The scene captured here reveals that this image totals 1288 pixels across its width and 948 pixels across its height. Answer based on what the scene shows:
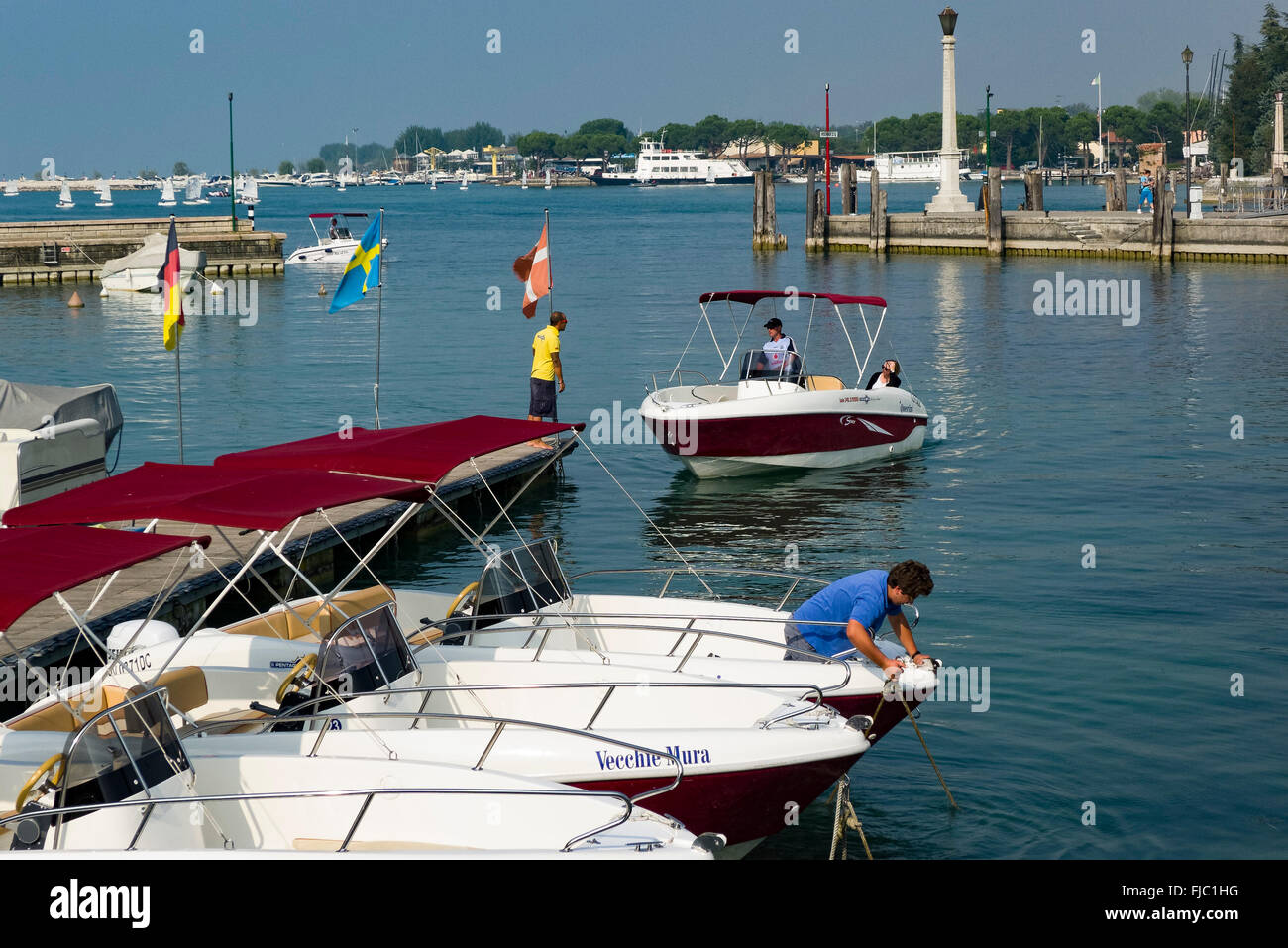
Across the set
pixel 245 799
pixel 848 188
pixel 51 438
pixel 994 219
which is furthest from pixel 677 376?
pixel 848 188

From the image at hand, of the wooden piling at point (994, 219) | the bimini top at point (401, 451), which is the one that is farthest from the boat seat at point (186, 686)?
the wooden piling at point (994, 219)

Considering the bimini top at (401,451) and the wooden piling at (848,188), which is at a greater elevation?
the wooden piling at (848,188)

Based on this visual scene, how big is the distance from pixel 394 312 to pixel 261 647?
39762mm

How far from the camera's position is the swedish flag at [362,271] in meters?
18.2

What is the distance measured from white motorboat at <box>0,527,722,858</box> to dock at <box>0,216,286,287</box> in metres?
52.1

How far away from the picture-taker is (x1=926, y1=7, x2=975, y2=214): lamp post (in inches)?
2475

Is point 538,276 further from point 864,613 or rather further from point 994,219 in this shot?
point 994,219

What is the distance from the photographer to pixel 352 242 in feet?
221

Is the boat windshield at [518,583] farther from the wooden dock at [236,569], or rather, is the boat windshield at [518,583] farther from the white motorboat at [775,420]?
the white motorboat at [775,420]

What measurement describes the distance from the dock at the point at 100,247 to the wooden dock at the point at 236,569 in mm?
41966

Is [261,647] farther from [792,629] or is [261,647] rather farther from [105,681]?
[792,629]

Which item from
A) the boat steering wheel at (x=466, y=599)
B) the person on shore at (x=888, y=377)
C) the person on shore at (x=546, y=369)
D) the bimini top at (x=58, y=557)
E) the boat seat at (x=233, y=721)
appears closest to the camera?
the bimini top at (x=58, y=557)
